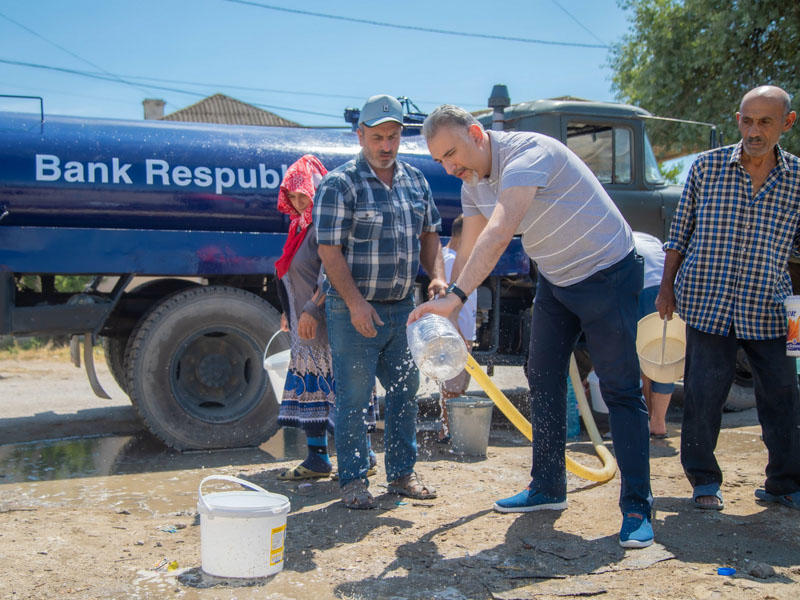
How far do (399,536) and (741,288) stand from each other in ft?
6.37

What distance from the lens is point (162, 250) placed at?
5234 millimetres

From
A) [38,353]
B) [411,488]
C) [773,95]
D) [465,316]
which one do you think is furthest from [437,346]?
[38,353]

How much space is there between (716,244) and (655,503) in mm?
1287

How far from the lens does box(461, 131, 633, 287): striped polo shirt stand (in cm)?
322

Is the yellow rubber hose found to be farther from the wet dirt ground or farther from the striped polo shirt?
the striped polo shirt

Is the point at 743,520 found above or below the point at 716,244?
below

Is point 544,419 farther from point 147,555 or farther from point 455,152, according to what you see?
point 147,555

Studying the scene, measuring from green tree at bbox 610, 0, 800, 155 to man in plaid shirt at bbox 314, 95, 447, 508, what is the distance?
399 inches

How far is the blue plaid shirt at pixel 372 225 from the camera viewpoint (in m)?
3.72

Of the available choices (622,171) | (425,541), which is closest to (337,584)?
(425,541)

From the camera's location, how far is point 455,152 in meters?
3.20

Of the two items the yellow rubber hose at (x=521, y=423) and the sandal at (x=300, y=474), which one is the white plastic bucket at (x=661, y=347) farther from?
the sandal at (x=300, y=474)

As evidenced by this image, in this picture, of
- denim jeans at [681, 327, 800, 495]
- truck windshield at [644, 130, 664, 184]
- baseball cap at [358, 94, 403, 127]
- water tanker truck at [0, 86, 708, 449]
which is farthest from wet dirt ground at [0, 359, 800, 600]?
truck windshield at [644, 130, 664, 184]

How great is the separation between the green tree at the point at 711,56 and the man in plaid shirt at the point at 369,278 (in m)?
10.1
